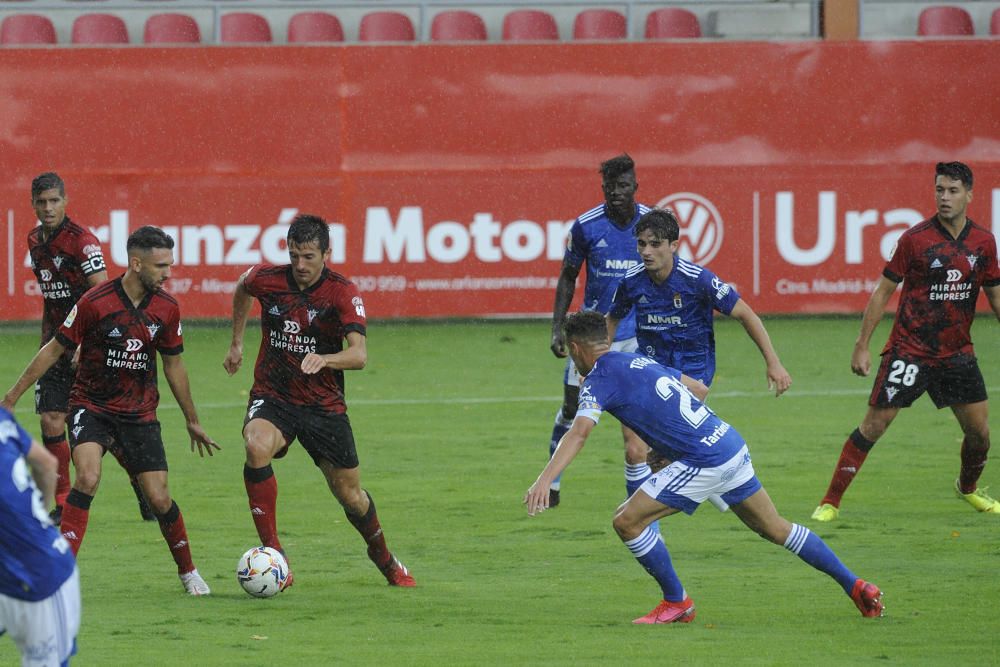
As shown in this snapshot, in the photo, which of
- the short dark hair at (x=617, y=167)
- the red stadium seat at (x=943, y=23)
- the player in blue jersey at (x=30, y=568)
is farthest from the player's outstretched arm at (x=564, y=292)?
the red stadium seat at (x=943, y=23)

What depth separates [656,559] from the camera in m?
8.30

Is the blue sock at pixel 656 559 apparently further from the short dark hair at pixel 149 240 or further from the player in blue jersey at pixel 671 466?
the short dark hair at pixel 149 240

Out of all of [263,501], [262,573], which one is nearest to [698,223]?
[263,501]

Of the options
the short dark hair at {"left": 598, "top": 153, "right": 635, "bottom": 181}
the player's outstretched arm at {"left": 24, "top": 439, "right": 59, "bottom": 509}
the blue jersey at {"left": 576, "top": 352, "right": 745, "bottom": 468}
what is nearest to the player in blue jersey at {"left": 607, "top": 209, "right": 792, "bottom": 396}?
the short dark hair at {"left": 598, "top": 153, "right": 635, "bottom": 181}

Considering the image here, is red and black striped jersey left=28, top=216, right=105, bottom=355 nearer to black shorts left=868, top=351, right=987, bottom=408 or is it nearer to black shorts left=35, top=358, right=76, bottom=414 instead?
black shorts left=35, top=358, right=76, bottom=414

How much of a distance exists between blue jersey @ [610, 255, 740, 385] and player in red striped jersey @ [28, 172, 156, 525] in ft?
11.2

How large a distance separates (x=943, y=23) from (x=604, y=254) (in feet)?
47.3

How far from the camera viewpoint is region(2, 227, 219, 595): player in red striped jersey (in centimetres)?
903

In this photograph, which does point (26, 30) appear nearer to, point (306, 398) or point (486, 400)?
point (486, 400)

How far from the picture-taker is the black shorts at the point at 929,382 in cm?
1102

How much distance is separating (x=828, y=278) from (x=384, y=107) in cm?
596

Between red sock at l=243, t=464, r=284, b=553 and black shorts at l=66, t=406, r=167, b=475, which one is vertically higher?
black shorts at l=66, t=406, r=167, b=475

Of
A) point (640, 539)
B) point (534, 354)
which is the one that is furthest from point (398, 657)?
point (534, 354)

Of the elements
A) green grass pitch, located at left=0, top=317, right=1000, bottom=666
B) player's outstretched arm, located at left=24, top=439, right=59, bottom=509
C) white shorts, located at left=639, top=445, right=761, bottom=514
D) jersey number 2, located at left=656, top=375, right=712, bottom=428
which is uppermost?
player's outstretched arm, located at left=24, top=439, right=59, bottom=509
